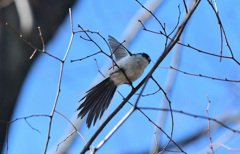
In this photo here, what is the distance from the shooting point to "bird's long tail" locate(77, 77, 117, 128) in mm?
2117

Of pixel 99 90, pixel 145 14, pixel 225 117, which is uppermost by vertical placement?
pixel 145 14

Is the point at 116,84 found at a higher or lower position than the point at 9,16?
lower

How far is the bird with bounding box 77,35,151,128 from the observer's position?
212 cm

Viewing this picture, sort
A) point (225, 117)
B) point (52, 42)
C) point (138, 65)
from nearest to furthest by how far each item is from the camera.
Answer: point (138, 65) < point (52, 42) < point (225, 117)

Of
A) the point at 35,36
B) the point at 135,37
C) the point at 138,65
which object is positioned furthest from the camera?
the point at 135,37

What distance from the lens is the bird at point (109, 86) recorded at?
2.12 m

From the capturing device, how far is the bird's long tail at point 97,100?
2117mm

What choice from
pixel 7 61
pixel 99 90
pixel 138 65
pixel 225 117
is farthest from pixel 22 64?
pixel 225 117

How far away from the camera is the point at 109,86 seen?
90.4 inches

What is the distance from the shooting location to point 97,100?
221 cm

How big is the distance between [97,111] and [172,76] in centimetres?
100

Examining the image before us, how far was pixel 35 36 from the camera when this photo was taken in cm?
260

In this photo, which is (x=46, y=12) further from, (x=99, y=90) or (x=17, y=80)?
(x=99, y=90)

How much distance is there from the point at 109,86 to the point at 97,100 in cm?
15
